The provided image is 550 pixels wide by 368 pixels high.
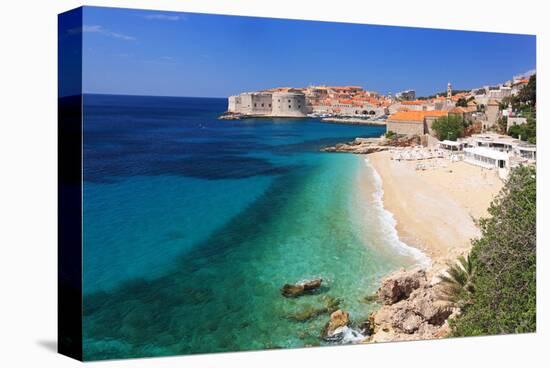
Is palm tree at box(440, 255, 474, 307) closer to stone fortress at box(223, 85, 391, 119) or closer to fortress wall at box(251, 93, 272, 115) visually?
stone fortress at box(223, 85, 391, 119)

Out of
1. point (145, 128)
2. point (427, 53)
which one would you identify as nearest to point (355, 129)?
point (427, 53)

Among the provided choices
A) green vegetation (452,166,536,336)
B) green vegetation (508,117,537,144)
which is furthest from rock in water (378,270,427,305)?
green vegetation (508,117,537,144)

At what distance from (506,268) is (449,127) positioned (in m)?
2.65

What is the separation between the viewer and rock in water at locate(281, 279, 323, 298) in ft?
32.3

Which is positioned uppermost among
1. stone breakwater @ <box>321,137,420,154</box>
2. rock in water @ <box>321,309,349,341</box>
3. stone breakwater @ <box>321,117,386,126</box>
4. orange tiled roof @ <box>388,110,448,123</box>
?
orange tiled roof @ <box>388,110,448,123</box>

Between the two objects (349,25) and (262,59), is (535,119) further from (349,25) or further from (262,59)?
(262,59)

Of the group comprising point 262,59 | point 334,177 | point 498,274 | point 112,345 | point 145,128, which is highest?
point 262,59

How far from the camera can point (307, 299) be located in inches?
388

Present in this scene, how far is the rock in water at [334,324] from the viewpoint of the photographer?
9.86 meters

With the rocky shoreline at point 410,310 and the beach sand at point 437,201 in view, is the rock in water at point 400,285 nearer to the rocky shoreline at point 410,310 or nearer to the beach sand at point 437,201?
the rocky shoreline at point 410,310

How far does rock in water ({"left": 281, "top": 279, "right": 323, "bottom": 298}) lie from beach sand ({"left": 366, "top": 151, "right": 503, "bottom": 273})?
5.88ft

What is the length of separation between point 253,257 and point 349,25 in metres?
4.07

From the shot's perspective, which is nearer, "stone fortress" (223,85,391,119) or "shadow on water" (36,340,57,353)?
"shadow on water" (36,340,57,353)

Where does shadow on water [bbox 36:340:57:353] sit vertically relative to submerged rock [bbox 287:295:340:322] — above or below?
below
